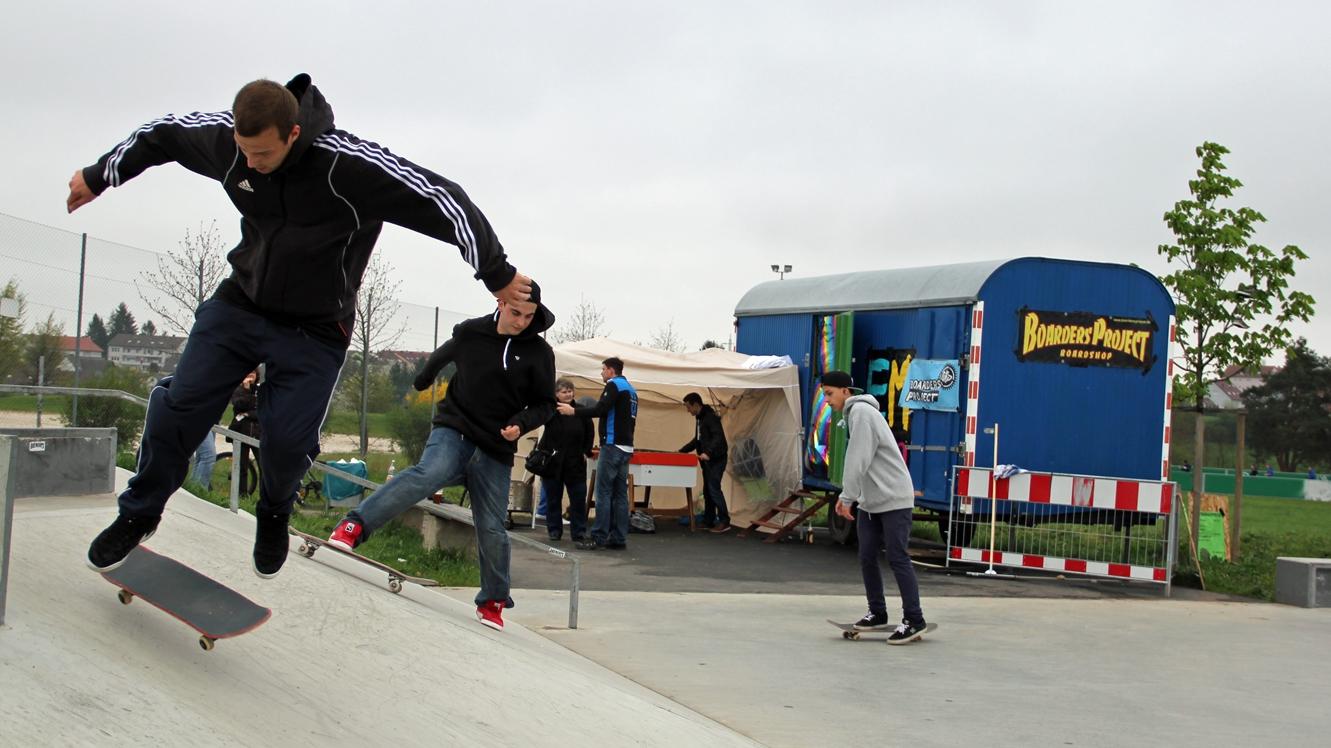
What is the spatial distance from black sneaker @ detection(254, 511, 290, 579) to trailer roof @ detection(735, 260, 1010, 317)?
972 cm

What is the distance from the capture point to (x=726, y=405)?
57.9ft

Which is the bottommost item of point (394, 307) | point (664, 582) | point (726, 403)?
point (664, 582)

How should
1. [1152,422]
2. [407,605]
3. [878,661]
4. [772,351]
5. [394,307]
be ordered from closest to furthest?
[407,605], [878,661], [1152,422], [772,351], [394,307]

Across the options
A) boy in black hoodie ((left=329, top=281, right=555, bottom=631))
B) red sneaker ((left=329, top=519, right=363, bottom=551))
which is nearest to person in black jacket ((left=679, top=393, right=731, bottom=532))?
boy in black hoodie ((left=329, top=281, right=555, bottom=631))

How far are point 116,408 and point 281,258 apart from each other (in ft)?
38.2

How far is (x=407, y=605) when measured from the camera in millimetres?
6293

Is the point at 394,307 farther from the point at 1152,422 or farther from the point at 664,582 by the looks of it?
the point at 1152,422

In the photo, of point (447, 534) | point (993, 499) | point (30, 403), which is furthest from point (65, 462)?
point (993, 499)

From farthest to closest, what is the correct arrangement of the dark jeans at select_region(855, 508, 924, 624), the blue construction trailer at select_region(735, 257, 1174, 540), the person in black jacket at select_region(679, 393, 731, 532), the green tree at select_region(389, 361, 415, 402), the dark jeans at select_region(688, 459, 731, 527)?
the green tree at select_region(389, 361, 415, 402) → the dark jeans at select_region(688, 459, 731, 527) → the person in black jacket at select_region(679, 393, 731, 532) → the blue construction trailer at select_region(735, 257, 1174, 540) → the dark jeans at select_region(855, 508, 924, 624)

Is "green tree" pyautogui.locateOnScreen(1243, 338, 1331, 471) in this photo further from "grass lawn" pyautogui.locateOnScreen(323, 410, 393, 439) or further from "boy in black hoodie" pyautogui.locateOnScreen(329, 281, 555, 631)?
"boy in black hoodie" pyautogui.locateOnScreen(329, 281, 555, 631)

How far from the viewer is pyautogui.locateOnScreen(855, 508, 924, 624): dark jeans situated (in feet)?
27.3

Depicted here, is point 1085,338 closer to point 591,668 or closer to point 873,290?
point 873,290

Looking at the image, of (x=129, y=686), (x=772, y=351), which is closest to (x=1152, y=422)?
(x=772, y=351)

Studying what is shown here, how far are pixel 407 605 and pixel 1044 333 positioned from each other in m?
9.22
